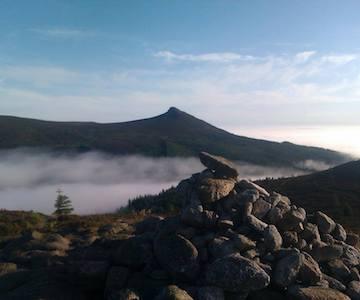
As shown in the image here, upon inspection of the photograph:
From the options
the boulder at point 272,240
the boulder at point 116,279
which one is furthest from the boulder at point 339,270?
the boulder at point 116,279

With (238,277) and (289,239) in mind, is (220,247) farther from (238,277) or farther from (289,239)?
(289,239)

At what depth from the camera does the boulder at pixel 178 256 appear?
50.6 ft

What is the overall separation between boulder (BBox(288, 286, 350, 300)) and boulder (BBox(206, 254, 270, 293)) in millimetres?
929

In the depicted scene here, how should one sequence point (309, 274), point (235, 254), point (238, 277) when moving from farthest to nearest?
point (309, 274)
point (235, 254)
point (238, 277)

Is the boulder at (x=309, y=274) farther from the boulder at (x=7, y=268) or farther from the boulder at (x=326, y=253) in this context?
the boulder at (x=7, y=268)

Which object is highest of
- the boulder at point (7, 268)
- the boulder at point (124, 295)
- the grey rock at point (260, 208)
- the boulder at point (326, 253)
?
the grey rock at point (260, 208)

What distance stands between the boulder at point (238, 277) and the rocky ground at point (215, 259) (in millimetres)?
30

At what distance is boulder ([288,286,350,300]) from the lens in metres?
14.5

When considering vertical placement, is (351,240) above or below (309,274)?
above

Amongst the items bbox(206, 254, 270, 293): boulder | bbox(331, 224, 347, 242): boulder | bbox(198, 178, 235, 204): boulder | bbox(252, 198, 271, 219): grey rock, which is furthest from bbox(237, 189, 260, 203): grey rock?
bbox(331, 224, 347, 242): boulder

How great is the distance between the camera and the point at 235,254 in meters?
15.4

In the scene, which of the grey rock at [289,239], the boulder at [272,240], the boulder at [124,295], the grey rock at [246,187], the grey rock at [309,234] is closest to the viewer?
the boulder at [124,295]

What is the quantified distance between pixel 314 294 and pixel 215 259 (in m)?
3.28

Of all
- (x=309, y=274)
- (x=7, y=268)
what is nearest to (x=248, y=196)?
(x=309, y=274)
